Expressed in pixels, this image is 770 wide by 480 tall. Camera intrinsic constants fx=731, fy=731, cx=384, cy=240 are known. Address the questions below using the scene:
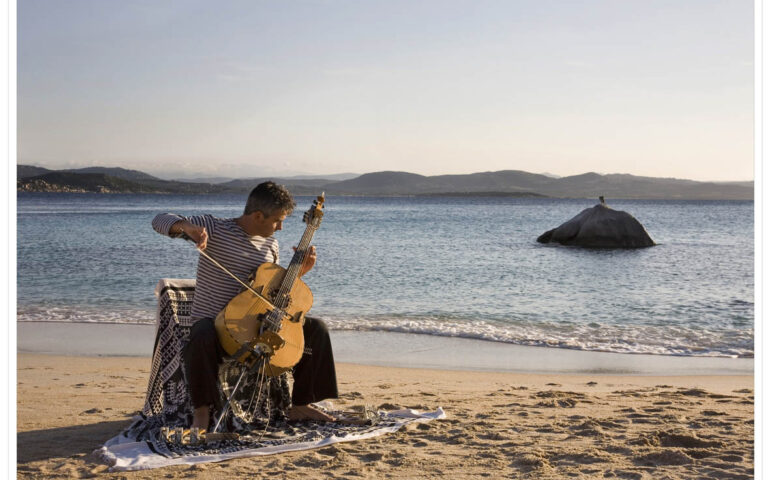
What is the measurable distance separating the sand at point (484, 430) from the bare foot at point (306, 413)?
1.53ft

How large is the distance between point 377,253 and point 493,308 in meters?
10.4

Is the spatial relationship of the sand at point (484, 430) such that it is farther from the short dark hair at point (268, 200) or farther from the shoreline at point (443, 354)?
the short dark hair at point (268, 200)

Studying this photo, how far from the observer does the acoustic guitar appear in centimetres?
427

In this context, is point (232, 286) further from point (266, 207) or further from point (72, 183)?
point (72, 183)

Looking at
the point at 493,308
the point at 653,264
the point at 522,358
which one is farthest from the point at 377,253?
the point at 522,358

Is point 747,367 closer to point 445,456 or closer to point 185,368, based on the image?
point 445,456

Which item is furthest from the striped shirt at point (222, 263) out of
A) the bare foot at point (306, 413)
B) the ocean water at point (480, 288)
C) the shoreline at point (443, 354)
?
the ocean water at point (480, 288)

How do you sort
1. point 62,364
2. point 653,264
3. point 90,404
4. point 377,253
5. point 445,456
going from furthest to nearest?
point 377,253 → point 653,264 → point 62,364 → point 90,404 → point 445,456

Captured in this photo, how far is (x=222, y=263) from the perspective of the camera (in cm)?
447

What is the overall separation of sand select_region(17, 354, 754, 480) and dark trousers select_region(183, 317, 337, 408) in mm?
481

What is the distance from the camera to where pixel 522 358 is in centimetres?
801

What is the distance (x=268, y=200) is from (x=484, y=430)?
6.52 feet

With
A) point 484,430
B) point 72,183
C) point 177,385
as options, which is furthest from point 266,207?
point 72,183

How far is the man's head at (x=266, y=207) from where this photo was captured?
4.46 metres
